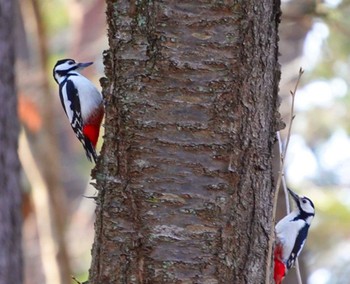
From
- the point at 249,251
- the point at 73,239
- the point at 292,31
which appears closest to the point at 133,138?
the point at 249,251

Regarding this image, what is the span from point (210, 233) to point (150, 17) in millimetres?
623

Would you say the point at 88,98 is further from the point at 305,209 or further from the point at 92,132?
the point at 305,209

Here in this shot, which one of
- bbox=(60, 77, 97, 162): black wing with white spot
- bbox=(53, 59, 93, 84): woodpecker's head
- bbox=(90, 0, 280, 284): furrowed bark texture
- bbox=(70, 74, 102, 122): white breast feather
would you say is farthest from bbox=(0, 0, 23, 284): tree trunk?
bbox=(90, 0, 280, 284): furrowed bark texture

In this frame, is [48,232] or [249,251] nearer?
[249,251]

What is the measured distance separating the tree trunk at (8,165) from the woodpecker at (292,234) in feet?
5.47

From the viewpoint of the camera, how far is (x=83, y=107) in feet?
12.1

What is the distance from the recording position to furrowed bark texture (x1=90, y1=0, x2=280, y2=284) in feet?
7.60

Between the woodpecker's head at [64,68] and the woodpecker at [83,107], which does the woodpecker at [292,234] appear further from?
the woodpecker's head at [64,68]

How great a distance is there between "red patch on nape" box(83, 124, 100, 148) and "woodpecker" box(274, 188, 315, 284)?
88 cm

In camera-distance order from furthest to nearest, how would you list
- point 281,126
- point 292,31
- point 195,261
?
point 292,31 < point 281,126 < point 195,261

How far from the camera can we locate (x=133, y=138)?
2.36 meters

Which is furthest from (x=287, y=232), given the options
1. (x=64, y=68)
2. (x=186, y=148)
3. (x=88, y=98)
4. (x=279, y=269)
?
(x=186, y=148)

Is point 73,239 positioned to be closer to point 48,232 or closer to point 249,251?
point 48,232

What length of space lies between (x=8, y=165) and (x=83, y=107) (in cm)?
132
